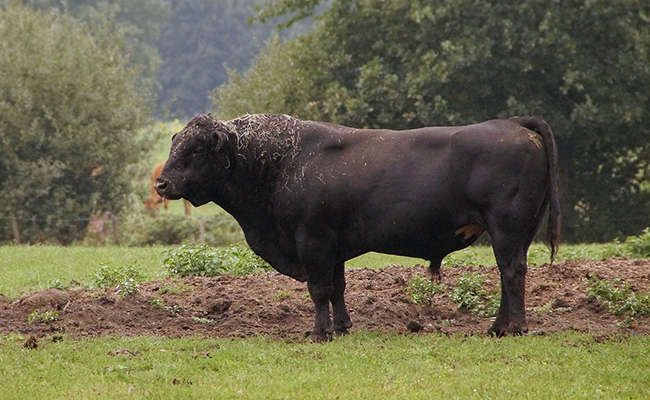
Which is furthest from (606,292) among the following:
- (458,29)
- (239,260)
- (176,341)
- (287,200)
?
(458,29)

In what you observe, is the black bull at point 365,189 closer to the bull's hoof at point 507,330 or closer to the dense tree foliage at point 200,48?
the bull's hoof at point 507,330

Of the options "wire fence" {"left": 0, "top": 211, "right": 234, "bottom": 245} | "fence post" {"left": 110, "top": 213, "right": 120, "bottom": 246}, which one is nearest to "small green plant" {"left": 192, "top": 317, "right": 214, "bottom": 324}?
"wire fence" {"left": 0, "top": 211, "right": 234, "bottom": 245}

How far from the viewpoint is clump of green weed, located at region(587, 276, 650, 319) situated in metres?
10.6

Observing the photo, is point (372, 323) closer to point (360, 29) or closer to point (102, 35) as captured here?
point (360, 29)

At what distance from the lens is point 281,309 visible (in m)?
11.5

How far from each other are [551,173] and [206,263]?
235 inches

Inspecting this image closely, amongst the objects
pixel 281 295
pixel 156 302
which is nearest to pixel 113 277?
pixel 156 302

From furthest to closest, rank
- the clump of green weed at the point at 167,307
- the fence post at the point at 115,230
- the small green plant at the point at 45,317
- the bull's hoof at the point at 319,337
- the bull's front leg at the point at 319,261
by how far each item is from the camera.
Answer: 1. the fence post at the point at 115,230
2. the clump of green weed at the point at 167,307
3. the small green plant at the point at 45,317
4. the bull's front leg at the point at 319,261
5. the bull's hoof at the point at 319,337

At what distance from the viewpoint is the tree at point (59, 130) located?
2858 cm

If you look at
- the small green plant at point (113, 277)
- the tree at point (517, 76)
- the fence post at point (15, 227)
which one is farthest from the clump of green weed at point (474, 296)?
the fence post at point (15, 227)

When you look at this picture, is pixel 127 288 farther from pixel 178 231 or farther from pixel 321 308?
pixel 178 231

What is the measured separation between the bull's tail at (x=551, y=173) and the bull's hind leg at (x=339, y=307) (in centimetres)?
210

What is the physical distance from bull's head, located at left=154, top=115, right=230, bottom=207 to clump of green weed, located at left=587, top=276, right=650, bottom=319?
4.06 m

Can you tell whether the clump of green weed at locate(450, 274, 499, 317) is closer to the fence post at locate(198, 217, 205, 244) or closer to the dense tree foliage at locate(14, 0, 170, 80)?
the fence post at locate(198, 217, 205, 244)
